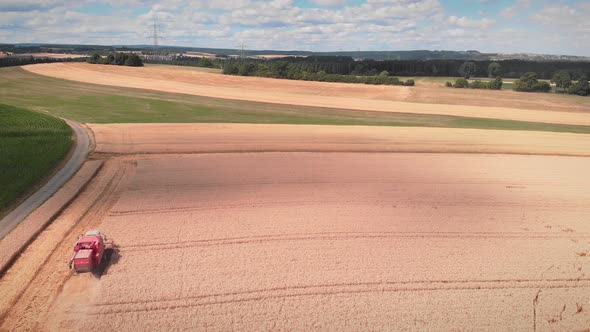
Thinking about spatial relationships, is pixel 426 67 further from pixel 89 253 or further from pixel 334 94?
pixel 89 253

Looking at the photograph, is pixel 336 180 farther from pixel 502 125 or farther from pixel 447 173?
pixel 502 125

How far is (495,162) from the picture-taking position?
27.8 metres

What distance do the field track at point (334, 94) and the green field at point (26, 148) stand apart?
2808 cm

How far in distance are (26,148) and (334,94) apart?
153 ft

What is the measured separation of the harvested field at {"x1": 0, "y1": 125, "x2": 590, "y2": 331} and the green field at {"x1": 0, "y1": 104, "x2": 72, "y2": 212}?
10.2 ft

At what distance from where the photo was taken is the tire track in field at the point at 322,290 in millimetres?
11148

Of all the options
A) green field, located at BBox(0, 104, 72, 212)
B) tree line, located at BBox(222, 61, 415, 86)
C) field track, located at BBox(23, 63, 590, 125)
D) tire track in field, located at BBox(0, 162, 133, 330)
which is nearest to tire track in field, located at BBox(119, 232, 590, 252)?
tire track in field, located at BBox(0, 162, 133, 330)

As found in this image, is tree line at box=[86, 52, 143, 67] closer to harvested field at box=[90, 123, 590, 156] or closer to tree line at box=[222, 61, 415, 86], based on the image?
tree line at box=[222, 61, 415, 86]

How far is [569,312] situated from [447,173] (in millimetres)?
13188

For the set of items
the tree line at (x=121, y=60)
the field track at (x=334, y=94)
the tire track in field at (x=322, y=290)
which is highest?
the tree line at (x=121, y=60)

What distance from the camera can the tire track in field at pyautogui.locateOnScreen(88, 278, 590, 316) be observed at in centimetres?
1115

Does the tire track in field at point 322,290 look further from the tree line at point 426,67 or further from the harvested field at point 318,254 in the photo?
the tree line at point 426,67

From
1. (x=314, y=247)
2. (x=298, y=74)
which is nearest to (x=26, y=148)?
(x=314, y=247)

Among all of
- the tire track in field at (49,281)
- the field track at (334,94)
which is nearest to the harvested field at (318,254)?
the tire track in field at (49,281)
